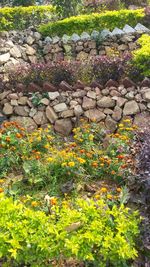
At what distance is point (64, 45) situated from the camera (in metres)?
9.54

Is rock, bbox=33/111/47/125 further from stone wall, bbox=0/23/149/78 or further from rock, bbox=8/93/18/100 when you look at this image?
stone wall, bbox=0/23/149/78

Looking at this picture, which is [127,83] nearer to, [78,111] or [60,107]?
[78,111]

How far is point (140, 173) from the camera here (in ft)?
13.6

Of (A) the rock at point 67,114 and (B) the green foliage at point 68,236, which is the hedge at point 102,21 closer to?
(A) the rock at point 67,114

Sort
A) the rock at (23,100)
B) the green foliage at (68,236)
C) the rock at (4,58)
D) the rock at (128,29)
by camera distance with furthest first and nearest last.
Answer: the rock at (128,29), the rock at (4,58), the rock at (23,100), the green foliage at (68,236)

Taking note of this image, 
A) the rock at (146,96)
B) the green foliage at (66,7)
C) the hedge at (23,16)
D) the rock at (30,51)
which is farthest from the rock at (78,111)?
the green foliage at (66,7)

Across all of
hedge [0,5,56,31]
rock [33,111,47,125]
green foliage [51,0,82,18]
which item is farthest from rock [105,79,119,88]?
green foliage [51,0,82,18]

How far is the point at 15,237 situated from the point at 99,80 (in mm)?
4074

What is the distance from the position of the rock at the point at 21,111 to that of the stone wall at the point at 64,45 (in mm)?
2147

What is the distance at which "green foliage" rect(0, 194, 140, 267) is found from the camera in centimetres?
322

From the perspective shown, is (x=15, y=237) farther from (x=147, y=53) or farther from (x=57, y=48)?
(x=57, y=48)

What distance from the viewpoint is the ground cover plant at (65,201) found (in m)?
3.25

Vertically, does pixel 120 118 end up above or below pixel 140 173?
below

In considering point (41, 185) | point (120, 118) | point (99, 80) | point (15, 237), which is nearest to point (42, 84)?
point (99, 80)
